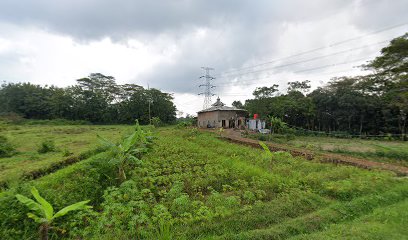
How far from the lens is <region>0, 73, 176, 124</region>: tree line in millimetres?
46312

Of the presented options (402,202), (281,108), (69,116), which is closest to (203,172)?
(402,202)

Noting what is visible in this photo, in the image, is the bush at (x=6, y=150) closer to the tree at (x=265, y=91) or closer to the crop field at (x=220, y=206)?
the crop field at (x=220, y=206)

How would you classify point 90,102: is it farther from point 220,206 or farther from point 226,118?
point 220,206

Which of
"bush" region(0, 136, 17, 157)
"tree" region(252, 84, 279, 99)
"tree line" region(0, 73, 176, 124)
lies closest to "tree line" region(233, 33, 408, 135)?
"tree" region(252, 84, 279, 99)

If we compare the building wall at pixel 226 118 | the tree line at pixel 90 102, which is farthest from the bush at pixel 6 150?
the tree line at pixel 90 102

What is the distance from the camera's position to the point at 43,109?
154ft

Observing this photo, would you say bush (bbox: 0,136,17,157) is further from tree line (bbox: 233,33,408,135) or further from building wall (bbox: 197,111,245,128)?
→ tree line (bbox: 233,33,408,135)

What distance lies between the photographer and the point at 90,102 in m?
48.8

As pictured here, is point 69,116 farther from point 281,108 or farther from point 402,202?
point 402,202

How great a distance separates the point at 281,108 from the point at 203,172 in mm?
27383

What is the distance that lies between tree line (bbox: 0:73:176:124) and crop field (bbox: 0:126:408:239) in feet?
139

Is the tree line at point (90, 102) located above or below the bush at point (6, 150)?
above

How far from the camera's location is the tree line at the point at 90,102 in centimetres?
4631

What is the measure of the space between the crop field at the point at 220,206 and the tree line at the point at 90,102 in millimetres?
42480
